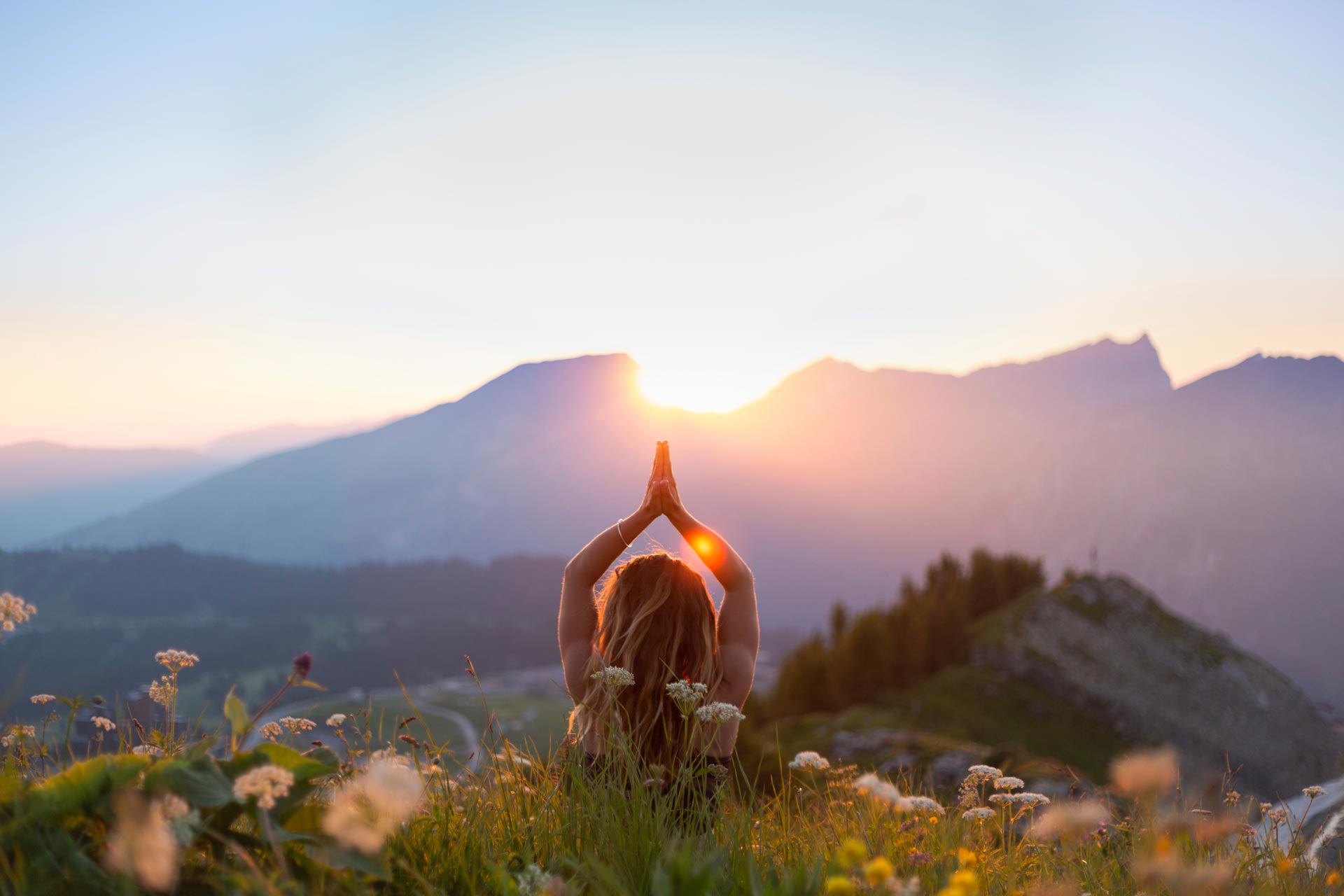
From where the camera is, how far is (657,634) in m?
3.79

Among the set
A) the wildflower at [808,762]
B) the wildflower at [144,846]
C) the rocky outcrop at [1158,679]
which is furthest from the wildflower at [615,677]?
the rocky outcrop at [1158,679]

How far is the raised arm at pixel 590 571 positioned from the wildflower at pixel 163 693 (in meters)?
1.81

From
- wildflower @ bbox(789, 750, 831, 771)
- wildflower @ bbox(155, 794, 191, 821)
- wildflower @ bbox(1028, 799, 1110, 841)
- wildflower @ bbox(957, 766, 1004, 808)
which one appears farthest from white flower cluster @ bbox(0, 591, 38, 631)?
wildflower @ bbox(957, 766, 1004, 808)

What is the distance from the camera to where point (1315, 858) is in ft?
10.3

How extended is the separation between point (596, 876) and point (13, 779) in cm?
158

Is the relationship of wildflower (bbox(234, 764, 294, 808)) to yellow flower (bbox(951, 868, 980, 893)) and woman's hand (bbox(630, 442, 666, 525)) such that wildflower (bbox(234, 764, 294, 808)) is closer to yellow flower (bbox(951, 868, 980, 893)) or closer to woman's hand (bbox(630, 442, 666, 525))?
yellow flower (bbox(951, 868, 980, 893))

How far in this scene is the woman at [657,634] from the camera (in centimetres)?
362

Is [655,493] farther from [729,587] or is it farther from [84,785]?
[84,785]

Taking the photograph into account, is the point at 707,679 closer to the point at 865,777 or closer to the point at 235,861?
the point at 865,777

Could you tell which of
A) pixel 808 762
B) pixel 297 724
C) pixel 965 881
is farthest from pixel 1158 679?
pixel 965 881

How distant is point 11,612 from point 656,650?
101 inches

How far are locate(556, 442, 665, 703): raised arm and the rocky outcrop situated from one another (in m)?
47.6

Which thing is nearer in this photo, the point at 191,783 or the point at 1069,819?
the point at 191,783

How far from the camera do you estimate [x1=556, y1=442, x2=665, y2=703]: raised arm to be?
4102mm
